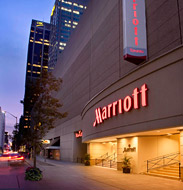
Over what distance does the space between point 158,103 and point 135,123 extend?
3.26 meters

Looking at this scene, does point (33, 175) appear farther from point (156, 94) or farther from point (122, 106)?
point (156, 94)

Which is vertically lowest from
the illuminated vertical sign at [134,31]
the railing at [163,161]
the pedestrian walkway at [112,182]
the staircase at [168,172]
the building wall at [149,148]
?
the pedestrian walkway at [112,182]

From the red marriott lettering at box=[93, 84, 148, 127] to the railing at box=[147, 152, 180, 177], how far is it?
17.6 feet

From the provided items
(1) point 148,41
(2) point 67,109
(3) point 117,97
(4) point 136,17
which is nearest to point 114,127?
(3) point 117,97

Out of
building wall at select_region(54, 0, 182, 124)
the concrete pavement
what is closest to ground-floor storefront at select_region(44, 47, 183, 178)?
the concrete pavement

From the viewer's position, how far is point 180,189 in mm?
13922

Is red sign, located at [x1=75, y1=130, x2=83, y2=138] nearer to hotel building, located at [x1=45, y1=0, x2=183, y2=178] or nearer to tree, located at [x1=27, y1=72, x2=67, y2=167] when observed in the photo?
hotel building, located at [x1=45, y1=0, x2=183, y2=178]

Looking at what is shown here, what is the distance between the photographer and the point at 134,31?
20078mm

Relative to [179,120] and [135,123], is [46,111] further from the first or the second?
[179,120]

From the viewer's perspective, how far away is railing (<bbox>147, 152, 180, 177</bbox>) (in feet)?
70.9

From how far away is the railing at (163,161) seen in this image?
21.6 meters

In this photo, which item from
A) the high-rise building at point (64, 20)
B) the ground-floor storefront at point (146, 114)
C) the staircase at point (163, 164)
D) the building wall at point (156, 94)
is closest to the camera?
the building wall at point (156, 94)

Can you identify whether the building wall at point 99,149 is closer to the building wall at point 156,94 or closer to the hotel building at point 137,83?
the hotel building at point 137,83

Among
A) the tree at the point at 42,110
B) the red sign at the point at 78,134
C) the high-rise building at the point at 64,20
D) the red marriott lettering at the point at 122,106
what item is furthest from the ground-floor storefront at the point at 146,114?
the high-rise building at the point at 64,20
